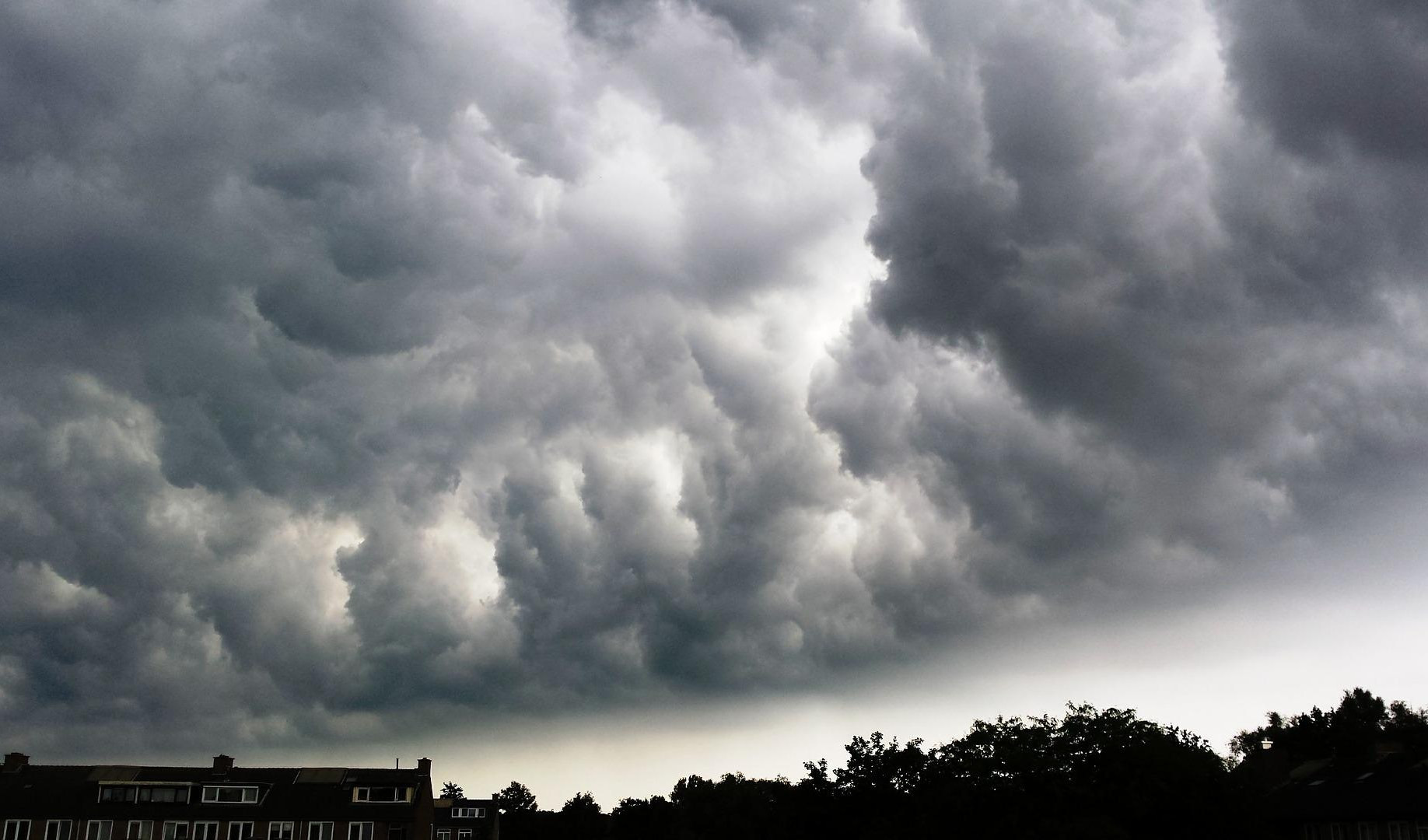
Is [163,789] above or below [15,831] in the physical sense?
above

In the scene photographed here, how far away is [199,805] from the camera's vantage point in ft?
411

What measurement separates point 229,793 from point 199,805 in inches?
122

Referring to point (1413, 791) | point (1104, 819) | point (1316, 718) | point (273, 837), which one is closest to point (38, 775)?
point (273, 837)

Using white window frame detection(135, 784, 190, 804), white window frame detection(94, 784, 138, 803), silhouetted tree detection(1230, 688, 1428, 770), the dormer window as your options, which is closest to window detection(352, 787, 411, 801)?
white window frame detection(135, 784, 190, 804)

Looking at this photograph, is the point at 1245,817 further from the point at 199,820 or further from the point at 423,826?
the point at 199,820

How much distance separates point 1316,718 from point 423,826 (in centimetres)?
11889

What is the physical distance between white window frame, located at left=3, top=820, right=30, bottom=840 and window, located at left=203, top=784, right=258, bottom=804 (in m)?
17.0

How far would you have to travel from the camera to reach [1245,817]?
281 ft

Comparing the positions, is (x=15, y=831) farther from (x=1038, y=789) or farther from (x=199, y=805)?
(x=1038, y=789)

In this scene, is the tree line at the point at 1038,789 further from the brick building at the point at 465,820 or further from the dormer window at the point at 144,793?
the dormer window at the point at 144,793

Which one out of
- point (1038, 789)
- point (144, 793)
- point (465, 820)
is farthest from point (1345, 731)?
point (144, 793)

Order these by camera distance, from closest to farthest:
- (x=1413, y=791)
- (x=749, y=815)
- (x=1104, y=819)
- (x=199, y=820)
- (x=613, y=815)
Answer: (x=1104, y=819) < (x=1413, y=791) < (x=199, y=820) < (x=749, y=815) < (x=613, y=815)

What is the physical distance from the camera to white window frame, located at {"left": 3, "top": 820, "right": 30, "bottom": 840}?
12044 cm

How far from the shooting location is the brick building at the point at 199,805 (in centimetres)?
12225
